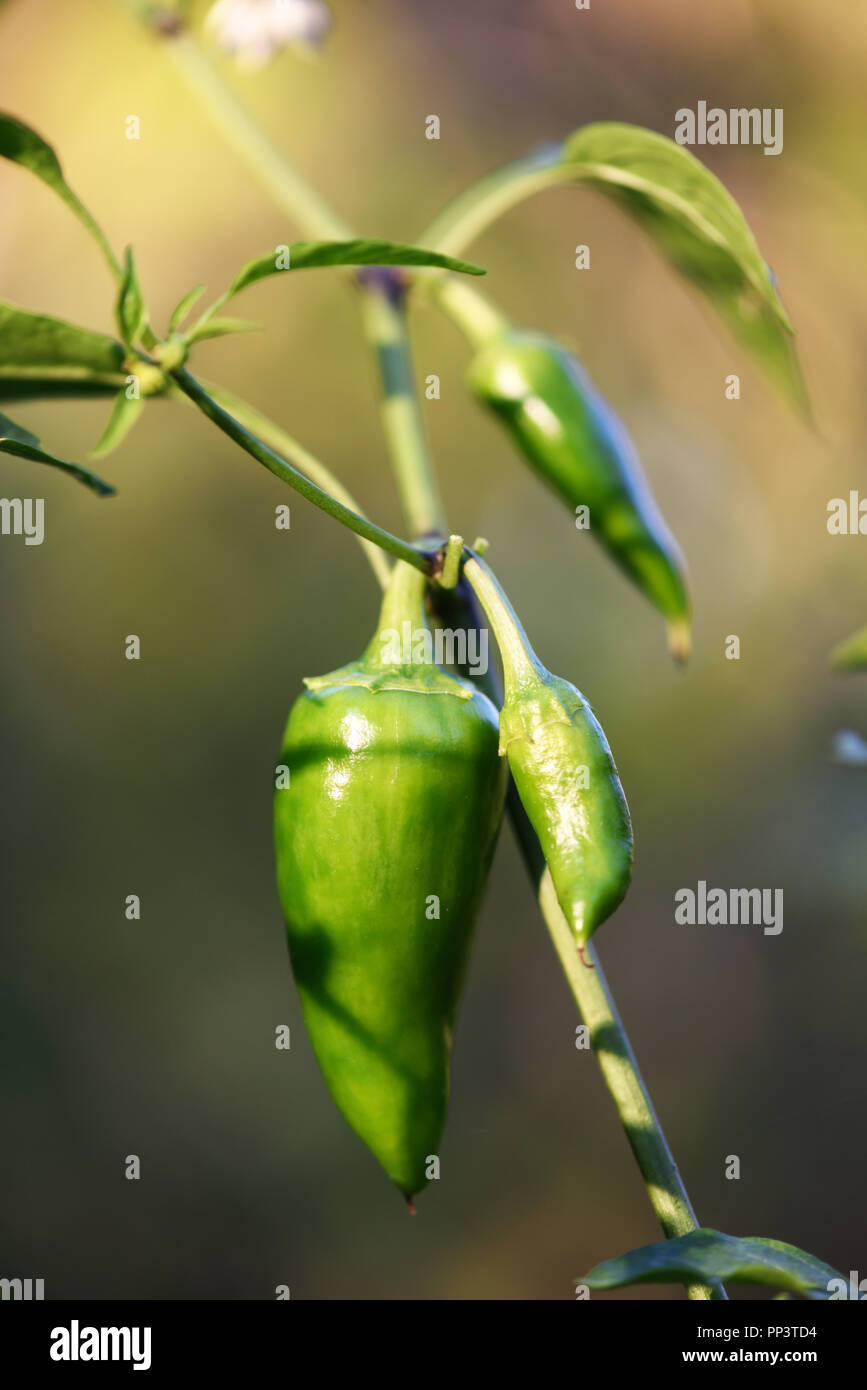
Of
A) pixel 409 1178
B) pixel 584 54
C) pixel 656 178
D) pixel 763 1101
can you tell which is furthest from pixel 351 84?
pixel 409 1178

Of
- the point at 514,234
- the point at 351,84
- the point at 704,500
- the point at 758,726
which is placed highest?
the point at 351,84

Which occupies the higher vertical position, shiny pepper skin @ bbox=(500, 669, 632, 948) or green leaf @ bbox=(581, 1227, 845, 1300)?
shiny pepper skin @ bbox=(500, 669, 632, 948)

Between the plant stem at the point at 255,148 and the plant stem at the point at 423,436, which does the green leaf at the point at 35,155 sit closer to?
the plant stem at the point at 423,436

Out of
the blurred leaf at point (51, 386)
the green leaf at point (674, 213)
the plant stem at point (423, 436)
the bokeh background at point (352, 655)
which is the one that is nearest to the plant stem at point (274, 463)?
the plant stem at point (423, 436)

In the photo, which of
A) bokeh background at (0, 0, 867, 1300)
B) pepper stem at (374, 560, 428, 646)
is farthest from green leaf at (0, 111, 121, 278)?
bokeh background at (0, 0, 867, 1300)

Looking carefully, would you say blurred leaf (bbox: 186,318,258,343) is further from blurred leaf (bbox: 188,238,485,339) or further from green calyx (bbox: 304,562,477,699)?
green calyx (bbox: 304,562,477,699)

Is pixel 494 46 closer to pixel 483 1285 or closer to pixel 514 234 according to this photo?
pixel 514 234
